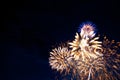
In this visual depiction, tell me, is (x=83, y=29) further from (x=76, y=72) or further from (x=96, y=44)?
(x=76, y=72)

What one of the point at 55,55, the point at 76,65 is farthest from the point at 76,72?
the point at 55,55

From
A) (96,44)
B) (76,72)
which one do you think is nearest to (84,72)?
(76,72)

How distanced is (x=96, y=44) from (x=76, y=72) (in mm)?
2933

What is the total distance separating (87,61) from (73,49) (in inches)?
58.6

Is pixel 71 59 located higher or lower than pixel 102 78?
higher

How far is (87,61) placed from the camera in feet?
79.0

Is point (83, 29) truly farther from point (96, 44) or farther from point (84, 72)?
point (84, 72)

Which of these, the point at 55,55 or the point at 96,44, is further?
the point at 55,55

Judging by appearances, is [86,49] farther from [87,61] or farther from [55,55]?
[55,55]

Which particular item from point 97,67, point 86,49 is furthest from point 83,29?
point 97,67

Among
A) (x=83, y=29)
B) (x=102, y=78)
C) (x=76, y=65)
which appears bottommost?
(x=102, y=78)

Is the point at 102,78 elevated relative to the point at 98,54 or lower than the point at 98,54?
lower

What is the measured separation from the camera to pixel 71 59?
2436 cm

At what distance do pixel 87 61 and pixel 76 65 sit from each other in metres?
1.00
